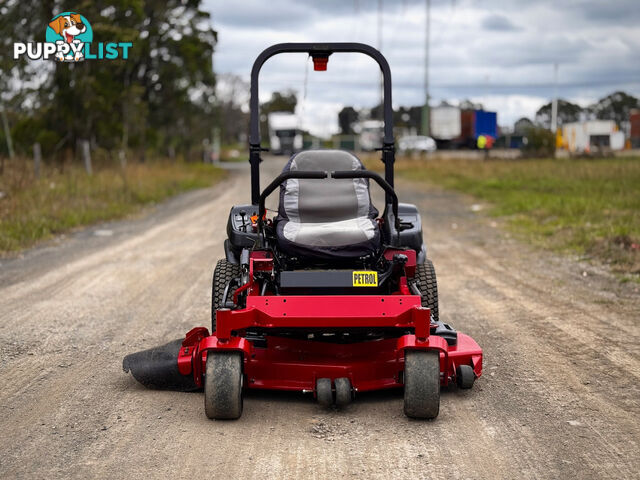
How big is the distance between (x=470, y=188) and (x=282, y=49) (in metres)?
19.0

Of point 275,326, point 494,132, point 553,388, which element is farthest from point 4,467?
point 494,132

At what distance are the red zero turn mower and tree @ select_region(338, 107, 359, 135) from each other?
3582 inches

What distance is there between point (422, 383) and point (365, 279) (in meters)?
0.75

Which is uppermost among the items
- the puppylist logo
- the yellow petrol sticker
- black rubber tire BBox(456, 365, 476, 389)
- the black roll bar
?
the puppylist logo

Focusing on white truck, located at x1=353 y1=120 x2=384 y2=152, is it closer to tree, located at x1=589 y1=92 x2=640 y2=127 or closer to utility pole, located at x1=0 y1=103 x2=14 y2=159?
tree, located at x1=589 y1=92 x2=640 y2=127

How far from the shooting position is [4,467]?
174 inches

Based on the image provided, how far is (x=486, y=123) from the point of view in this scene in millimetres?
56094

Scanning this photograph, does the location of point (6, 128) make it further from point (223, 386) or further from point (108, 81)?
point (223, 386)

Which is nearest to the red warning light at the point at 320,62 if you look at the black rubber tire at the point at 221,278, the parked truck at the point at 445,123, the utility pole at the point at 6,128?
the black rubber tire at the point at 221,278

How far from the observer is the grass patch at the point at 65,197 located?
14.9 meters

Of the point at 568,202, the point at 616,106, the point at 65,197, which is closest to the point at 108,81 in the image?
the point at 65,197

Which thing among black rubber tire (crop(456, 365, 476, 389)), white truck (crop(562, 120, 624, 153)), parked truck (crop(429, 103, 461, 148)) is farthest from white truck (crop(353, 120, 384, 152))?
black rubber tire (crop(456, 365, 476, 389))

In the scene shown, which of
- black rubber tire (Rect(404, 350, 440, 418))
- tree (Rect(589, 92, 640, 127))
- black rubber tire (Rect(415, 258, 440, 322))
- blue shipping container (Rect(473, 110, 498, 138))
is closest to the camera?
black rubber tire (Rect(404, 350, 440, 418))

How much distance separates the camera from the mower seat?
18.2 ft
